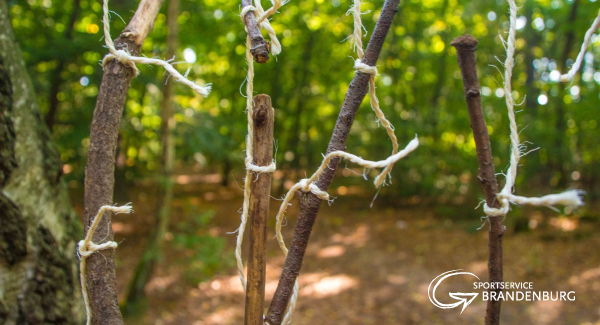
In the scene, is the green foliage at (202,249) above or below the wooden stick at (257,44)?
below

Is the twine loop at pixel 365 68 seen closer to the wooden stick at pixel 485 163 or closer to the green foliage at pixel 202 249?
the wooden stick at pixel 485 163

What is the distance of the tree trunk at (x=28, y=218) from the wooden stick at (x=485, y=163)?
4.38 feet

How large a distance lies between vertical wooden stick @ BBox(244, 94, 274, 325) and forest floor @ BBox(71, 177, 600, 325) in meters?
3.76

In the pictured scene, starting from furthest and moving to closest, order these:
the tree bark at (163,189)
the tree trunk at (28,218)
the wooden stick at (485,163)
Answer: the tree bark at (163,189)
the tree trunk at (28,218)
the wooden stick at (485,163)

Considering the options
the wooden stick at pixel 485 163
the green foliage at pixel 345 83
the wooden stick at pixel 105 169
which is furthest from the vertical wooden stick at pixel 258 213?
the green foliage at pixel 345 83

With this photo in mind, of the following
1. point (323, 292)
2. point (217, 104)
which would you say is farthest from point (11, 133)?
point (217, 104)

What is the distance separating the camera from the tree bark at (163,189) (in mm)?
3875

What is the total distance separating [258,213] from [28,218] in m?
0.92

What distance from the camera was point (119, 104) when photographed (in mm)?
923

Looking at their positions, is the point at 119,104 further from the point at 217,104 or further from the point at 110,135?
the point at 217,104

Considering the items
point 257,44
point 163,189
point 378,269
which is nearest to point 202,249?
point 163,189

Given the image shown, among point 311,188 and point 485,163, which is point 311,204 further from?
point 485,163

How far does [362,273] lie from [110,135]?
5328mm

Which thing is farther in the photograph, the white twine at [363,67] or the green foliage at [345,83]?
the green foliage at [345,83]
